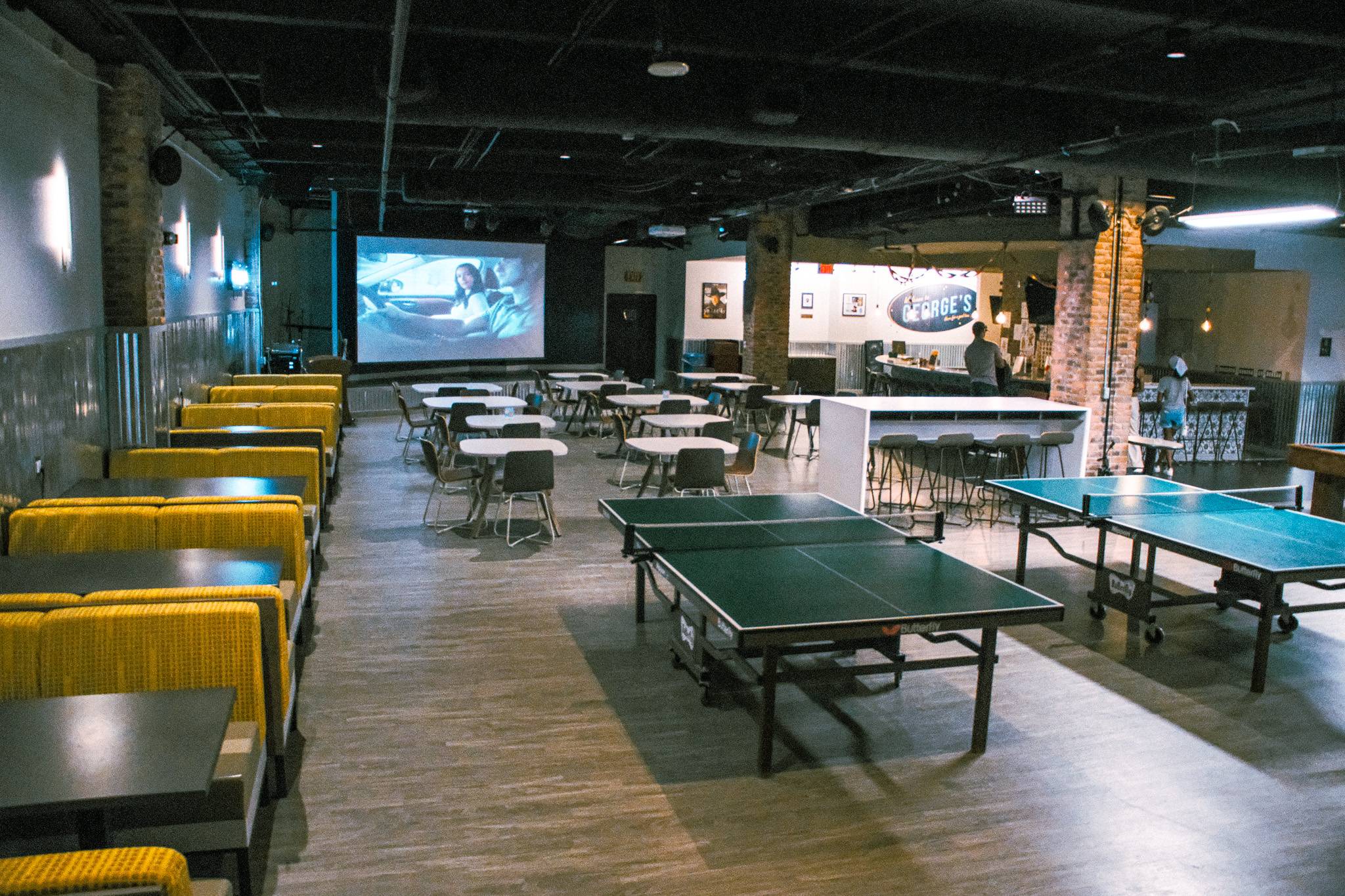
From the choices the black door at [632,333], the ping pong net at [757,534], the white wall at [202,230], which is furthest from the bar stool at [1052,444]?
the black door at [632,333]

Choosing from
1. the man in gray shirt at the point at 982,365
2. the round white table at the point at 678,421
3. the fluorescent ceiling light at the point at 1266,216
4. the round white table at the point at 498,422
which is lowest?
the round white table at the point at 678,421

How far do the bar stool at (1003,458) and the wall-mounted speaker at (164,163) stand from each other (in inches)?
276

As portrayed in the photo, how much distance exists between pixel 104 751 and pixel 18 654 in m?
1.04

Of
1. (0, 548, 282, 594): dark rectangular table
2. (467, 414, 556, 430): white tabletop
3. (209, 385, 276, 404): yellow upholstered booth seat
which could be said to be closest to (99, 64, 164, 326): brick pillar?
(209, 385, 276, 404): yellow upholstered booth seat

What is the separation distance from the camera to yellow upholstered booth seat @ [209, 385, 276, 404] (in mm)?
10383

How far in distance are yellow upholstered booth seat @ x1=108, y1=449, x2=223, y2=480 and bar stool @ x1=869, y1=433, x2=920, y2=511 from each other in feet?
18.2

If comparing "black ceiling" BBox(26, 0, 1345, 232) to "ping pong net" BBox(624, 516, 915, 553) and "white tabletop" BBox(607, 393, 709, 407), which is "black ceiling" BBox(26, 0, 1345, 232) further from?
"white tabletop" BBox(607, 393, 709, 407)

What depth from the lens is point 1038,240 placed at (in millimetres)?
15414

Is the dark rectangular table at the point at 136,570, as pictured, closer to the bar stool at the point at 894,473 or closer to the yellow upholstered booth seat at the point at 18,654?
the yellow upholstered booth seat at the point at 18,654

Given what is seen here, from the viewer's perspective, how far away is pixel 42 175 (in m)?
6.29

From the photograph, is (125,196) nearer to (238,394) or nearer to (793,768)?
(238,394)

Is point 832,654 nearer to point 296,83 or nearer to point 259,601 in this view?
point 259,601

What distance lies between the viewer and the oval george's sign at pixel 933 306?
71.9ft

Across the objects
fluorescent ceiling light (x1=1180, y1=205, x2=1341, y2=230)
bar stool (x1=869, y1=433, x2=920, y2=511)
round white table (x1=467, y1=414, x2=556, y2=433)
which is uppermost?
fluorescent ceiling light (x1=1180, y1=205, x2=1341, y2=230)
